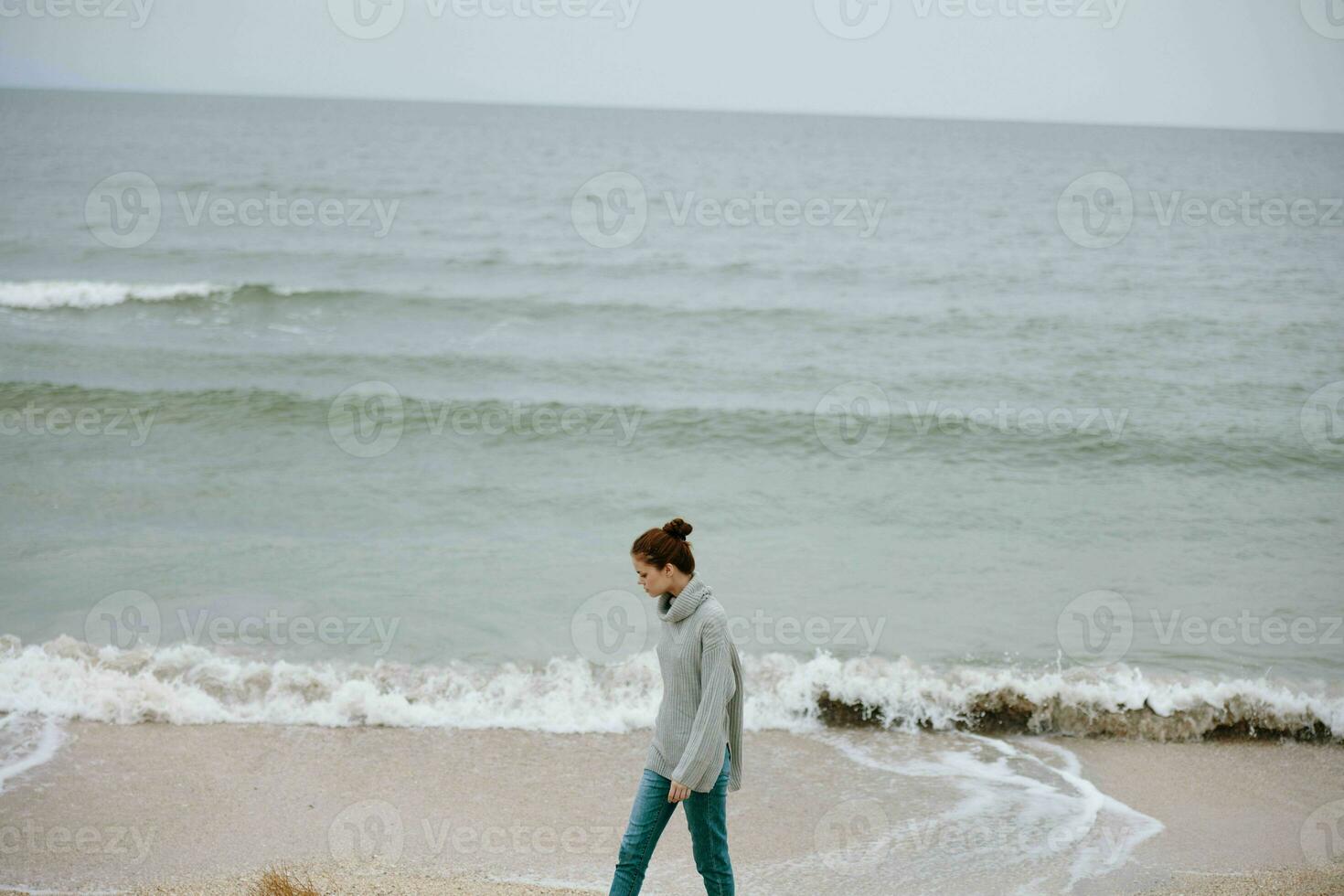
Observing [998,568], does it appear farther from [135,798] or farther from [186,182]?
[186,182]

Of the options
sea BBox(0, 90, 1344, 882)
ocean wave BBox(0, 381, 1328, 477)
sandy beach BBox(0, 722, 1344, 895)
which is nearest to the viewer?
sandy beach BBox(0, 722, 1344, 895)

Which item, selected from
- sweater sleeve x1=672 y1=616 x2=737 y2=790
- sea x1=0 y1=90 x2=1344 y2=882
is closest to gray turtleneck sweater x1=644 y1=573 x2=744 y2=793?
sweater sleeve x1=672 y1=616 x2=737 y2=790

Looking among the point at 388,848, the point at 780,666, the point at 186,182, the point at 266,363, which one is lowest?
the point at 388,848

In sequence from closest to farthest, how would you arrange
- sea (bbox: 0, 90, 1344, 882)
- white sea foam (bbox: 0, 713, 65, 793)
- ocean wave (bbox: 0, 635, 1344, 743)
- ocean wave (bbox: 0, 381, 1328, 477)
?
white sea foam (bbox: 0, 713, 65, 793), ocean wave (bbox: 0, 635, 1344, 743), sea (bbox: 0, 90, 1344, 882), ocean wave (bbox: 0, 381, 1328, 477)

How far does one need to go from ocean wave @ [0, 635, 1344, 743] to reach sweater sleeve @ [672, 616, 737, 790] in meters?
3.39

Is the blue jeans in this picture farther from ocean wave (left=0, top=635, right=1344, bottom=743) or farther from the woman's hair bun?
ocean wave (left=0, top=635, right=1344, bottom=743)

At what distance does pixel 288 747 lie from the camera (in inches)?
A: 254

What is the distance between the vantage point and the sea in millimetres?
7406

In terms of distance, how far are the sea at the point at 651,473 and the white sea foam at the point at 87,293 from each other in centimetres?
9

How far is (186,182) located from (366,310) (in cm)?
2149

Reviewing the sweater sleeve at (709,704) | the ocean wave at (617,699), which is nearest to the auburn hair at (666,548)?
the sweater sleeve at (709,704)

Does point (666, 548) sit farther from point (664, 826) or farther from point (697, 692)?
point (664, 826)

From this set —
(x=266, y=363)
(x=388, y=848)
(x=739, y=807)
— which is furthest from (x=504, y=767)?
(x=266, y=363)

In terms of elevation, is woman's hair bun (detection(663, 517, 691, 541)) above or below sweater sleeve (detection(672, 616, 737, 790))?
above
